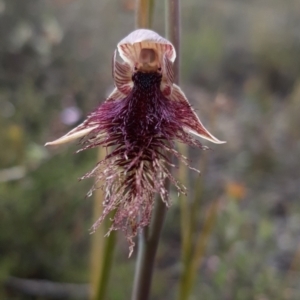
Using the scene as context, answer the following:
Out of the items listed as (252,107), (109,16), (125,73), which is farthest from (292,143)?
(125,73)

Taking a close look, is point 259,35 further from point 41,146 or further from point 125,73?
point 125,73

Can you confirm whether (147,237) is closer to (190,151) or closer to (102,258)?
(102,258)

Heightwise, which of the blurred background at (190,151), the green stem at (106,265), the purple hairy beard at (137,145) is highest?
the blurred background at (190,151)

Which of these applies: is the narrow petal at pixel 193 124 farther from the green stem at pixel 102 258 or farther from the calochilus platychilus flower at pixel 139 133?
the green stem at pixel 102 258

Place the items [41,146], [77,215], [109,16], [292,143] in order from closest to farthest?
[77,215] → [41,146] → [292,143] → [109,16]

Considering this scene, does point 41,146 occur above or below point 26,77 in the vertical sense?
below

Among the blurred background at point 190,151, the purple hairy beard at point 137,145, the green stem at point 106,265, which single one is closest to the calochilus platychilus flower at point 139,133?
the purple hairy beard at point 137,145

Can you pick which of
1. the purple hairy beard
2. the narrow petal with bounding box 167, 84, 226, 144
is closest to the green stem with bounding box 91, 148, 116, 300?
the purple hairy beard
